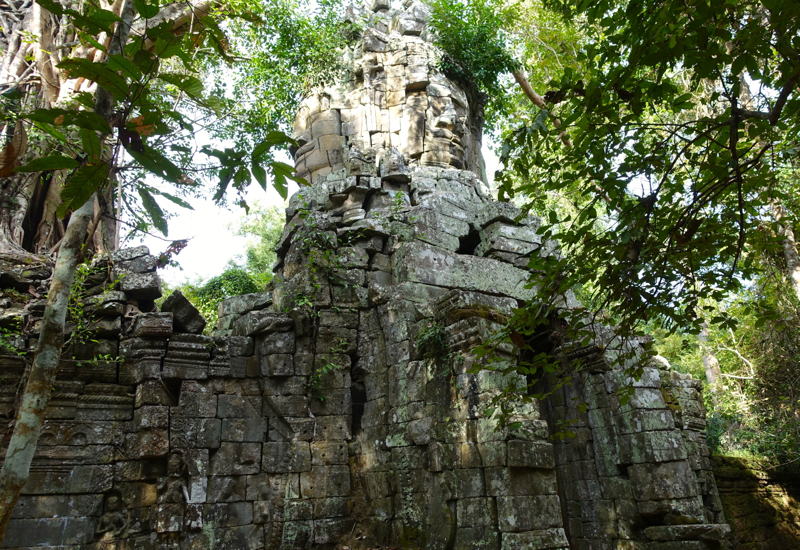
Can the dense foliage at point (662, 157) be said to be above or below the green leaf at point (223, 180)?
above

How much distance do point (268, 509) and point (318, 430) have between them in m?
1.17

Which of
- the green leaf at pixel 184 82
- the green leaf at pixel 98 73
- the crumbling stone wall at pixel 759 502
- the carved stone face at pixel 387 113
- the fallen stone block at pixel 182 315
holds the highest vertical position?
the carved stone face at pixel 387 113

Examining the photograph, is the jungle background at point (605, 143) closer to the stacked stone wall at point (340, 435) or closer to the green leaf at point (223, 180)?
the green leaf at point (223, 180)

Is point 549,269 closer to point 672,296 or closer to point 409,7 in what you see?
point 672,296

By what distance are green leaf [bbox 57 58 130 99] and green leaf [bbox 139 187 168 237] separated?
0.64 m

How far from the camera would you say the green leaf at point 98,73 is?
8.48 feet

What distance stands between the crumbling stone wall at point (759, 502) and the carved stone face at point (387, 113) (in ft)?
24.9

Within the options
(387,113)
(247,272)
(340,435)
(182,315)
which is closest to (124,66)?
(182,315)

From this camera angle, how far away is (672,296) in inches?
189

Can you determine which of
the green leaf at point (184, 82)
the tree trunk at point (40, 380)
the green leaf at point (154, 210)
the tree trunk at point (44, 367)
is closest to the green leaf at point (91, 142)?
the green leaf at point (184, 82)

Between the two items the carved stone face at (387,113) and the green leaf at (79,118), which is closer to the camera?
the green leaf at (79,118)

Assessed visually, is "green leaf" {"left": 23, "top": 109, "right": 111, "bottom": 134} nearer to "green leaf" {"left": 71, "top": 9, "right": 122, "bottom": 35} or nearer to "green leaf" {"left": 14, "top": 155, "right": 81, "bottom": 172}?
"green leaf" {"left": 14, "top": 155, "right": 81, "bottom": 172}

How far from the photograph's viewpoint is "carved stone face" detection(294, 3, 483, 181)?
11.3 meters

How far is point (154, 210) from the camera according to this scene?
3279mm
